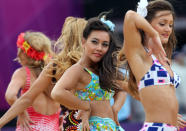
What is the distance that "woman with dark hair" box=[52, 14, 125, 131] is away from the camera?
367 cm

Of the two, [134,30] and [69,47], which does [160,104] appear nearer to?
[134,30]

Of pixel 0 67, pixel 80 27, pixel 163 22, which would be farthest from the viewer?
pixel 0 67

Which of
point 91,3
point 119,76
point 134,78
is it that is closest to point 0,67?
point 91,3

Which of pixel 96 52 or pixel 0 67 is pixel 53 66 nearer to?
pixel 96 52

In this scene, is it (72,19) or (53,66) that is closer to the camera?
(53,66)

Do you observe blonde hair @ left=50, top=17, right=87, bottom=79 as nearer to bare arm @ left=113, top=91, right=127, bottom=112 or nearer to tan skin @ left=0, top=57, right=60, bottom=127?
tan skin @ left=0, top=57, right=60, bottom=127

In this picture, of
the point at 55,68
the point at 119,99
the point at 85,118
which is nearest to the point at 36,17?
the point at 55,68

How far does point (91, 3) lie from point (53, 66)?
15.9 feet

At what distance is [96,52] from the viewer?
3838mm

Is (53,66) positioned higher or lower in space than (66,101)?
higher

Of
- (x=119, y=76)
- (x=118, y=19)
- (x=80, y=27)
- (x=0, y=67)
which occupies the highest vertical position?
(x=118, y=19)

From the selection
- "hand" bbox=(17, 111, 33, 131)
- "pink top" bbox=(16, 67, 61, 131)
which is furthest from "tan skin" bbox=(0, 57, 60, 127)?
"pink top" bbox=(16, 67, 61, 131)

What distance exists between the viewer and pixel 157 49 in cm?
308

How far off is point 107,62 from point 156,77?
0.77m
